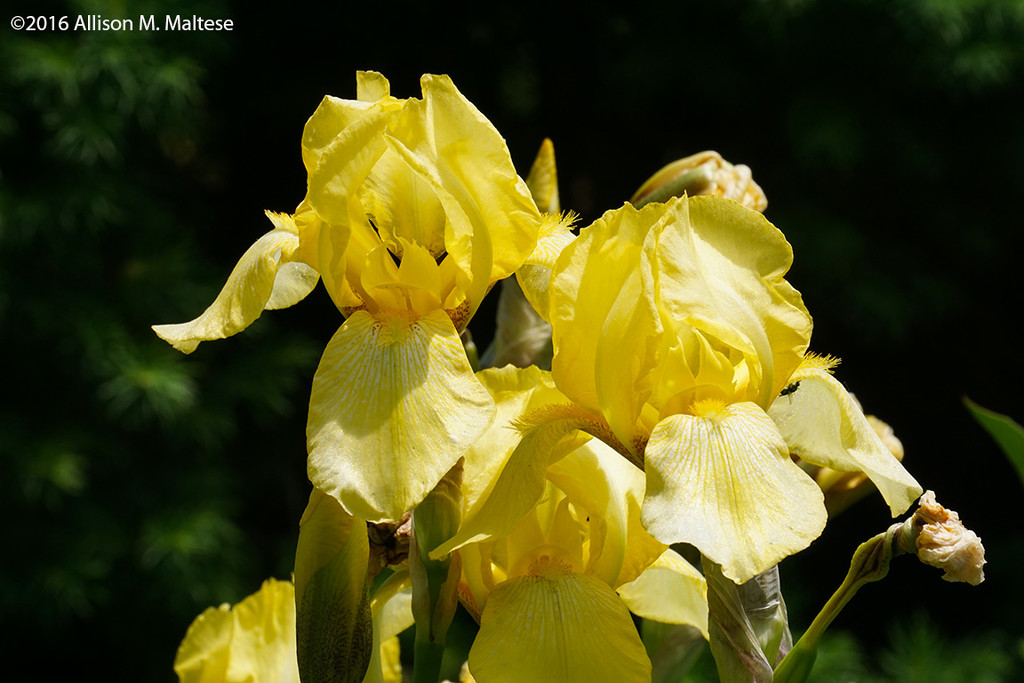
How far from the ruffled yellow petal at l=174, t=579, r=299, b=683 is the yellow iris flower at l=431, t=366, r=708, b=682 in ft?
0.60

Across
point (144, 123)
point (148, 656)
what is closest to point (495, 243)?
point (144, 123)

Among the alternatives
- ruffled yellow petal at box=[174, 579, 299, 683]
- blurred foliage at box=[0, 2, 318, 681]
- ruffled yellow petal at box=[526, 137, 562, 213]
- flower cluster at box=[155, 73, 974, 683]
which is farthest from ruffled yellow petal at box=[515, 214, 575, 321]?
blurred foliage at box=[0, 2, 318, 681]

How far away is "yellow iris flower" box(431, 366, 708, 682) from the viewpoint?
2.01ft

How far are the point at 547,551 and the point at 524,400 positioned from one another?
4.1 inches

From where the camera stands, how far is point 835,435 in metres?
0.68

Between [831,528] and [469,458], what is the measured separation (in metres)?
2.56

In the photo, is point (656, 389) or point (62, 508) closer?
point (656, 389)

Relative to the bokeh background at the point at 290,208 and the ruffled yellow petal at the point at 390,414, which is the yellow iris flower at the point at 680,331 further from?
the bokeh background at the point at 290,208

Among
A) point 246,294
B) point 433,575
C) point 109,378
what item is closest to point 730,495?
point 433,575

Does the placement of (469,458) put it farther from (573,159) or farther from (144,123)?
(573,159)

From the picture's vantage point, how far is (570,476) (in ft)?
2.23

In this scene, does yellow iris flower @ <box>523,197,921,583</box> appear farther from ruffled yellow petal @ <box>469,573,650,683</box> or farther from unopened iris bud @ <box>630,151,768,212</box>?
unopened iris bud @ <box>630,151,768,212</box>

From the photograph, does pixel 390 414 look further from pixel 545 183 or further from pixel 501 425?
pixel 545 183

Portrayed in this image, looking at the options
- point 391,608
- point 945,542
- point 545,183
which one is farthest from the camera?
point 545,183
